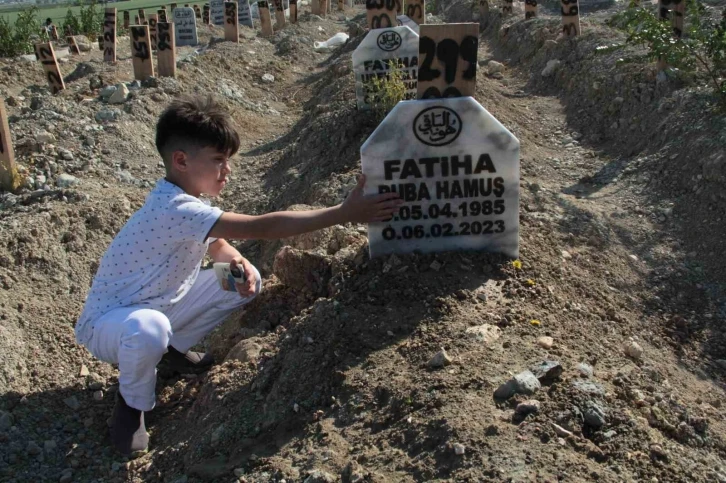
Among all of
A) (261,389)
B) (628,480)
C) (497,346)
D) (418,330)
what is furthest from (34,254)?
(628,480)

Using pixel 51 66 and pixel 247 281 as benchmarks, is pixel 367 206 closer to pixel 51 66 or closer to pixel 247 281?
pixel 247 281

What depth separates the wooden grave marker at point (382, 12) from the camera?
32.7 ft

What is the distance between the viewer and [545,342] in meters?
3.08

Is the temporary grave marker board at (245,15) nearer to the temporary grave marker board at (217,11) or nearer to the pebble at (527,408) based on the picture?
the temporary grave marker board at (217,11)

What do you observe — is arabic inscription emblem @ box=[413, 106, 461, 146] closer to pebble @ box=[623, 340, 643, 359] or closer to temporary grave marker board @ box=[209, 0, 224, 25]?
pebble @ box=[623, 340, 643, 359]

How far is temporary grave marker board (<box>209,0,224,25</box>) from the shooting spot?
24438mm

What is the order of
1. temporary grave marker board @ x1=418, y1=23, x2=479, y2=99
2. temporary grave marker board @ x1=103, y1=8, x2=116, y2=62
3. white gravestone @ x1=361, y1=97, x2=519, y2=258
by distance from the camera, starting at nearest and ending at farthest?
1. white gravestone @ x1=361, y1=97, x2=519, y2=258
2. temporary grave marker board @ x1=418, y1=23, x2=479, y2=99
3. temporary grave marker board @ x1=103, y1=8, x2=116, y2=62

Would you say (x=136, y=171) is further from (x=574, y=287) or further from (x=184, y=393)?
(x=574, y=287)

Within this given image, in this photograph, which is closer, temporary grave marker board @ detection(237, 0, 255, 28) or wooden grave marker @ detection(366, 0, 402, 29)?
wooden grave marker @ detection(366, 0, 402, 29)

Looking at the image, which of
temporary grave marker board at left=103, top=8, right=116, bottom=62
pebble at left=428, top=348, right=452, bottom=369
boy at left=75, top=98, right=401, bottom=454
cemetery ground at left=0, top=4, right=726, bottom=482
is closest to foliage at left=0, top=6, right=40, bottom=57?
temporary grave marker board at left=103, top=8, right=116, bottom=62

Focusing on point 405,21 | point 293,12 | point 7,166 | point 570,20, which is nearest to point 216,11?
point 293,12

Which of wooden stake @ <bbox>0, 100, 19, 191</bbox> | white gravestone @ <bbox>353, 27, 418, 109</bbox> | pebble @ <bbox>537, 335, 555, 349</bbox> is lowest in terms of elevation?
wooden stake @ <bbox>0, 100, 19, 191</bbox>

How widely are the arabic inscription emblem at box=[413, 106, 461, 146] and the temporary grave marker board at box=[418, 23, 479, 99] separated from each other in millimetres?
159

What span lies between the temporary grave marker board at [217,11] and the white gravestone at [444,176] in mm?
22507
